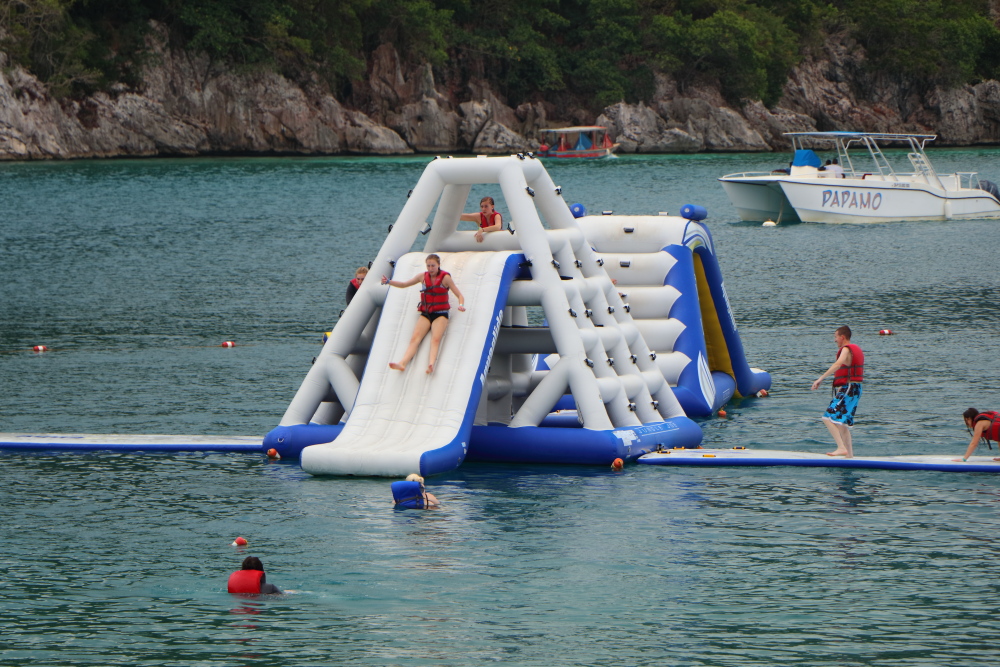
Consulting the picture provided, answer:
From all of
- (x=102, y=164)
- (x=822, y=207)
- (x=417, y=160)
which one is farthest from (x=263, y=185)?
(x=822, y=207)

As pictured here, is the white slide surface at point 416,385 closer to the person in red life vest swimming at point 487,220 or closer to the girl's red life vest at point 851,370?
the person in red life vest swimming at point 487,220

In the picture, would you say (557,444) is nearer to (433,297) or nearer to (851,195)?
(433,297)

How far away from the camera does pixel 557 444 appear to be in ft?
54.0

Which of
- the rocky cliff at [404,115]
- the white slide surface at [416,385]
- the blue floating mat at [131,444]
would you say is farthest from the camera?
the rocky cliff at [404,115]

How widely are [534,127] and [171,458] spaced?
102551mm

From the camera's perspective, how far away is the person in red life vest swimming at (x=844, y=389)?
52.3 feet

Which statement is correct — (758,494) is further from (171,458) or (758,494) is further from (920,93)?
(920,93)

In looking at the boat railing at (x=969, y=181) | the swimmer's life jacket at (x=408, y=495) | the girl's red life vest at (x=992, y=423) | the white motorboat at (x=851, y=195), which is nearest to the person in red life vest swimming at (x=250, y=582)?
the swimmer's life jacket at (x=408, y=495)

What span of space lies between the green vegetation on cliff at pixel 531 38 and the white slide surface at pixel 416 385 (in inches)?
3300

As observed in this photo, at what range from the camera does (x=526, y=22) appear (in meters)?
121

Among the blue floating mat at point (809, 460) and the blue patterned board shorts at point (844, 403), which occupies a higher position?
the blue patterned board shorts at point (844, 403)

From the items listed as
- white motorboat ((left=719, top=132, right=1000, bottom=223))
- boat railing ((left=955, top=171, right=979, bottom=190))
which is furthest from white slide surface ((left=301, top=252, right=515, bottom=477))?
white motorboat ((left=719, top=132, right=1000, bottom=223))

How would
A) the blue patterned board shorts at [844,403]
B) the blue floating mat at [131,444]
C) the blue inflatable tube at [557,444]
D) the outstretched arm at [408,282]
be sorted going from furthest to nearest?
the blue floating mat at [131,444] < the outstretched arm at [408,282] < the blue inflatable tube at [557,444] < the blue patterned board shorts at [844,403]

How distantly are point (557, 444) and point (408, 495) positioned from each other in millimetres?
2608
